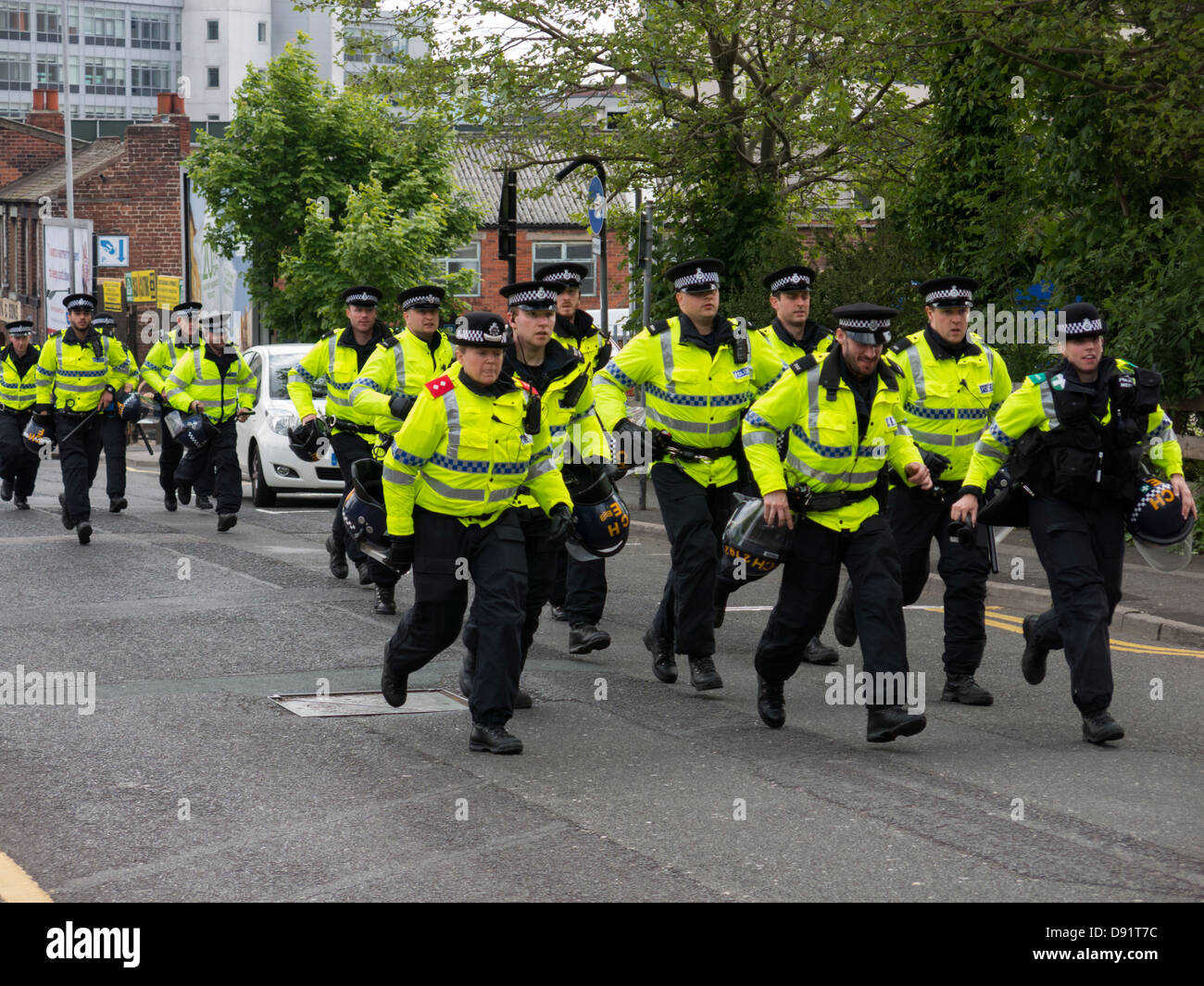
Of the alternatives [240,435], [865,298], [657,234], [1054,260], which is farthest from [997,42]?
[240,435]

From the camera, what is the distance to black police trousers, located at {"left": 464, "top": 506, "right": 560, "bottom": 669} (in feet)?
24.4

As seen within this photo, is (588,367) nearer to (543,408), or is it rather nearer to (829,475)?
(543,408)

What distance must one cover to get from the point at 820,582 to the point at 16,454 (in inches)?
490

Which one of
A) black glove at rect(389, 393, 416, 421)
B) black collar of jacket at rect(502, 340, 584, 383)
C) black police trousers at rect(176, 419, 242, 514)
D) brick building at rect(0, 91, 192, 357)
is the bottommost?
black police trousers at rect(176, 419, 242, 514)

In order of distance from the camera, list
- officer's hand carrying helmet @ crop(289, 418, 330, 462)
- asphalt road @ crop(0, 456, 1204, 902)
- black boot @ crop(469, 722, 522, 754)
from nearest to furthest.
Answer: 1. asphalt road @ crop(0, 456, 1204, 902)
2. black boot @ crop(469, 722, 522, 754)
3. officer's hand carrying helmet @ crop(289, 418, 330, 462)

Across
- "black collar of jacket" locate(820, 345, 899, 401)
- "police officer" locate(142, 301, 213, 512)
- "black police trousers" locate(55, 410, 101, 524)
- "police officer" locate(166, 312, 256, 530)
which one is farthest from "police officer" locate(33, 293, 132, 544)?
"black collar of jacket" locate(820, 345, 899, 401)

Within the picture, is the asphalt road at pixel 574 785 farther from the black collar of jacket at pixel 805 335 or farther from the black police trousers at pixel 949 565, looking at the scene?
the black collar of jacket at pixel 805 335

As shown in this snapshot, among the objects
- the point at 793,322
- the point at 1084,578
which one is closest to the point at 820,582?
the point at 1084,578

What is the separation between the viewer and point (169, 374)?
16562 millimetres

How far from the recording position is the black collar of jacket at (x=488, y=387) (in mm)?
7199

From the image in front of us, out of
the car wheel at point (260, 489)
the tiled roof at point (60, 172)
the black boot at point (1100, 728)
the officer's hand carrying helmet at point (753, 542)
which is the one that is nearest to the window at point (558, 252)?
the tiled roof at point (60, 172)

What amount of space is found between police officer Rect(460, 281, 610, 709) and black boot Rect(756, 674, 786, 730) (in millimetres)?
1140

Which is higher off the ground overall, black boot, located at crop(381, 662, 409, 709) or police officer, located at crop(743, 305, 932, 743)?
police officer, located at crop(743, 305, 932, 743)

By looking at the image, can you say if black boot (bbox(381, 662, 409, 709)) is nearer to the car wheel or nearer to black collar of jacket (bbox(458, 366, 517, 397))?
black collar of jacket (bbox(458, 366, 517, 397))
